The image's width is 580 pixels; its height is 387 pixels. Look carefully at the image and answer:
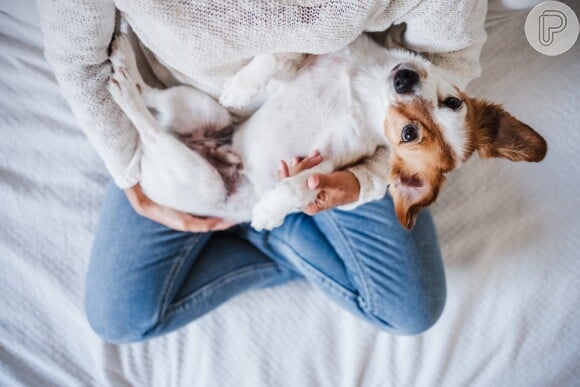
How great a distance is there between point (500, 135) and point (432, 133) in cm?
19

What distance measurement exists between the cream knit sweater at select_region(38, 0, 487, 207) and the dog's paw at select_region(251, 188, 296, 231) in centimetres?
21

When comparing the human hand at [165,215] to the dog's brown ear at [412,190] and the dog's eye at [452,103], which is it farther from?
the dog's eye at [452,103]

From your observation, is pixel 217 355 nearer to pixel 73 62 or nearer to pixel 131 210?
pixel 131 210

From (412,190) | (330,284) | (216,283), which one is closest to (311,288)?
(330,284)

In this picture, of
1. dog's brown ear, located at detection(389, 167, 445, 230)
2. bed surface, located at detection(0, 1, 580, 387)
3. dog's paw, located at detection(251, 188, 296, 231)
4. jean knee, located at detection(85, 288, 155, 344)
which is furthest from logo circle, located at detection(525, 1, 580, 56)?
jean knee, located at detection(85, 288, 155, 344)

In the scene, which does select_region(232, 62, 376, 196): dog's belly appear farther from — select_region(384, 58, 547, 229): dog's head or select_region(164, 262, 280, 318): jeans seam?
select_region(164, 262, 280, 318): jeans seam

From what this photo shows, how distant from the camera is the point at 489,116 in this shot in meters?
1.24

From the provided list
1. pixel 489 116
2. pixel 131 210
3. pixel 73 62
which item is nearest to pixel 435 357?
pixel 489 116

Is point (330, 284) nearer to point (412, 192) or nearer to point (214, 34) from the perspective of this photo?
point (412, 192)

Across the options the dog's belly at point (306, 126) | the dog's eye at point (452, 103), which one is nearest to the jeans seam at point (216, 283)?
the dog's belly at point (306, 126)

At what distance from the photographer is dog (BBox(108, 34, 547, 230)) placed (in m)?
1.17

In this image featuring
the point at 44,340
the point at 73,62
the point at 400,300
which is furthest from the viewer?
the point at 44,340

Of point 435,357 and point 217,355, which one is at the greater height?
point 217,355

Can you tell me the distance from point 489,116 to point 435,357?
32.0 inches
